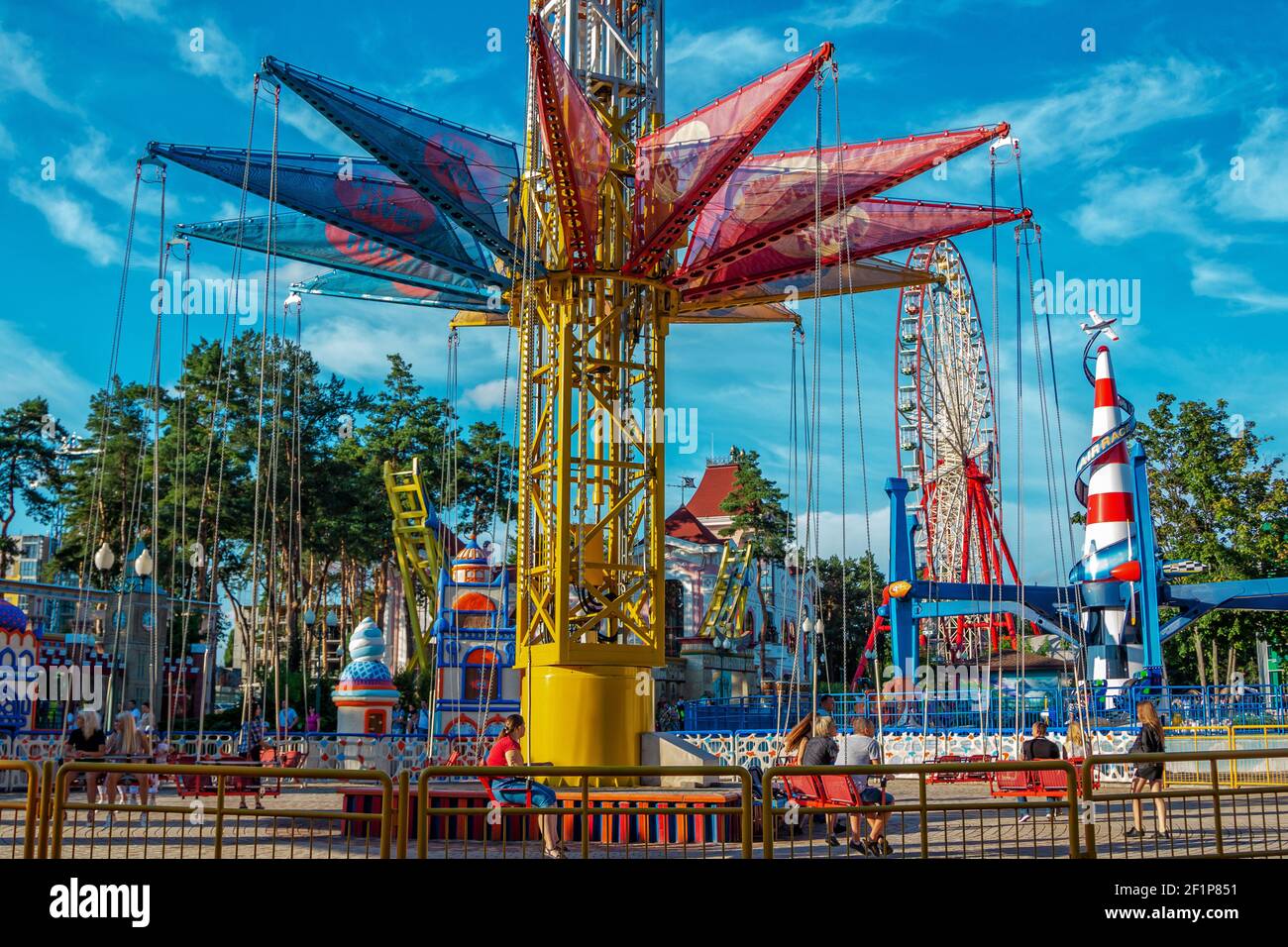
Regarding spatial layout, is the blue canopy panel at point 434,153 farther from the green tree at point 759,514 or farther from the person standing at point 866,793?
the green tree at point 759,514

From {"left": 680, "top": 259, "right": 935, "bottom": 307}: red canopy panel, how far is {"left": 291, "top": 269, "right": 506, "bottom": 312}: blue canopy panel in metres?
3.79

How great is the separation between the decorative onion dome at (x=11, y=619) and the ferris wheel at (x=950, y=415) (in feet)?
92.6

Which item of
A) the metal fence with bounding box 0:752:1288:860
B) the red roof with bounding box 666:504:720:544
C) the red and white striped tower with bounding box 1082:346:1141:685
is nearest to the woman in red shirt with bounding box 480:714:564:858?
the metal fence with bounding box 0:752:1288:860

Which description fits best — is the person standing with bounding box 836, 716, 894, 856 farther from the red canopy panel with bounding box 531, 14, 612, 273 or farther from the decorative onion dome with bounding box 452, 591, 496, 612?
the decorative onion dome with bounding box 452, 591, 496, 612

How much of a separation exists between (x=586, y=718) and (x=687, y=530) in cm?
5877

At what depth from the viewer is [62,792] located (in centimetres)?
859

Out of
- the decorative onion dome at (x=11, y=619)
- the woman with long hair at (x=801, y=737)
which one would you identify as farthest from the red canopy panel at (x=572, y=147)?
the decorative onion dome at (x=11, y=619)

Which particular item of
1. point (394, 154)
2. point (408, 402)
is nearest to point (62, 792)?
point (394, 154)

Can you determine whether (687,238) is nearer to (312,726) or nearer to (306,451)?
(312,726)

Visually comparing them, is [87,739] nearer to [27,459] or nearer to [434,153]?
[434,153]

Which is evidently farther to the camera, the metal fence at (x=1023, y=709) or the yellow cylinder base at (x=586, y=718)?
the metal fence at (x=1023, y=709)

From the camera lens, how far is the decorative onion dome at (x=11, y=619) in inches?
945

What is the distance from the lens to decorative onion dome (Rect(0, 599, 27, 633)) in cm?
2400
